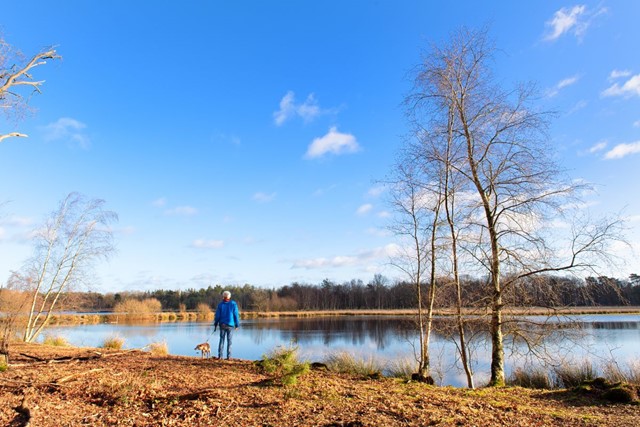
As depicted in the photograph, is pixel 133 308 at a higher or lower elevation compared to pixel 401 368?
lower

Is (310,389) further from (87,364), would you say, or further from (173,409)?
(87,364)

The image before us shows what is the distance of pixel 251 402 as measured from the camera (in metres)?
5.39

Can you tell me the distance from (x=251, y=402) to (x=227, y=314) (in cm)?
520

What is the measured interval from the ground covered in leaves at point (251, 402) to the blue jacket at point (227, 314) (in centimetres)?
256

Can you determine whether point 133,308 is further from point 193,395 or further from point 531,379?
point 193,395

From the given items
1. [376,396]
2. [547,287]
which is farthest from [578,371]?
[376,396]

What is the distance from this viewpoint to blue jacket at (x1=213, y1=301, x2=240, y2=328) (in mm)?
10352

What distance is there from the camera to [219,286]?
124 metres

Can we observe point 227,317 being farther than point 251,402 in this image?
Yes

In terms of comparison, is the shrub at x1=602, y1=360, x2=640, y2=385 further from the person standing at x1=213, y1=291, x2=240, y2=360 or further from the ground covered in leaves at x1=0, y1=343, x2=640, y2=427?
the person standing at x1=213, y1=291, x2=240, y2=360

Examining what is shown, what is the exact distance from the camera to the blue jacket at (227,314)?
10352mm

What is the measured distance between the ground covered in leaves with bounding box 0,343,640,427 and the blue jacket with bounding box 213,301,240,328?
8.41ft

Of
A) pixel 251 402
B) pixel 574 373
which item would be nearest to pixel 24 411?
pixel 251 402

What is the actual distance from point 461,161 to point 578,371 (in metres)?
6.51
